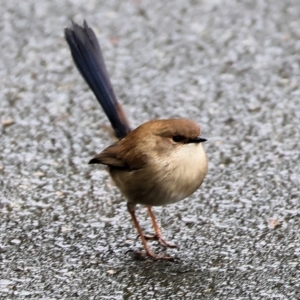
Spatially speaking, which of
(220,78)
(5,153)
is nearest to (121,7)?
(220,78)

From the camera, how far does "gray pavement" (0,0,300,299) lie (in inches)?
157

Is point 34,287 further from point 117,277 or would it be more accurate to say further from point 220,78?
point 220,78

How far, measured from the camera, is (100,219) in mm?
4531

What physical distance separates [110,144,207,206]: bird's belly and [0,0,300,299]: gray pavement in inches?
15.7

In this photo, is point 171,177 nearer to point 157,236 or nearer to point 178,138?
point 178,138

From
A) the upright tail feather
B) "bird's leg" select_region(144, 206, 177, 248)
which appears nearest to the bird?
"bird's leg" select_region(144, 206, 177, 248)

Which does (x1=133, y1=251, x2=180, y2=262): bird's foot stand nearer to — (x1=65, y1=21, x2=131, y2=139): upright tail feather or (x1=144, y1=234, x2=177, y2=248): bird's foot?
(x1=144, y1=234, x2=177, y2=248): bird's foot

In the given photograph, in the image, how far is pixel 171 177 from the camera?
3924 mm

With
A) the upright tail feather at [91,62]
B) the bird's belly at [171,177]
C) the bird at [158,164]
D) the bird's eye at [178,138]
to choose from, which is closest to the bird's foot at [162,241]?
the bird at [158,164]

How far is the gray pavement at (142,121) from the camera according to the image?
3.98 metres

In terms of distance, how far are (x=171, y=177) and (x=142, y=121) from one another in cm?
180

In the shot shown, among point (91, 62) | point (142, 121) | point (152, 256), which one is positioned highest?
point (91, 62)

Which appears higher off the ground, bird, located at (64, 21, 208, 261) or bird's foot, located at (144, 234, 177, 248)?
bird, located at (64, 21, 208, 261)

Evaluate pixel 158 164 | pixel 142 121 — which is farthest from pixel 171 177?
pixel 142 121
